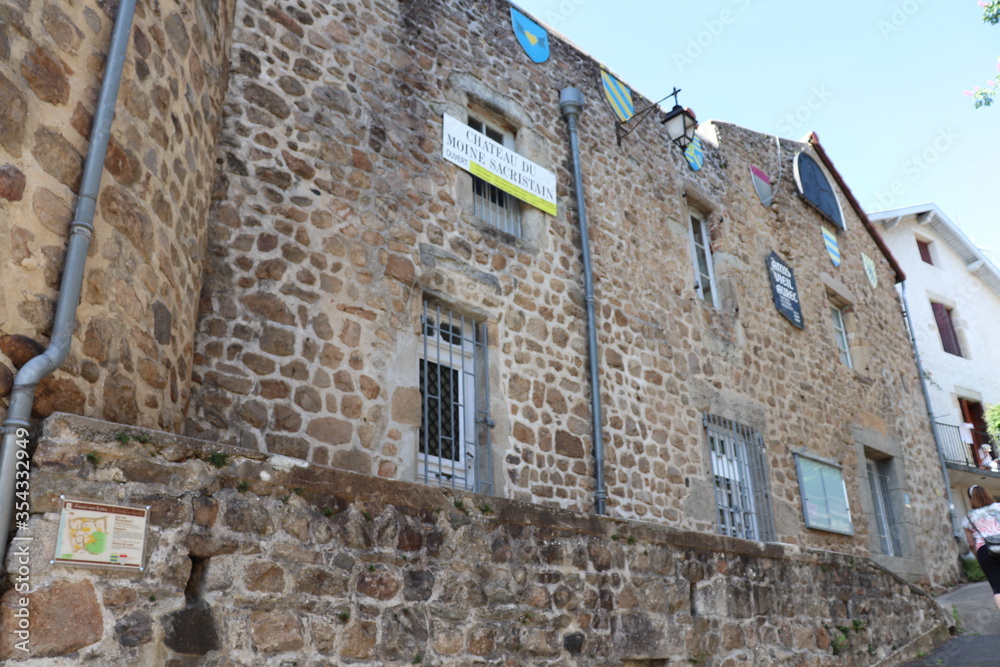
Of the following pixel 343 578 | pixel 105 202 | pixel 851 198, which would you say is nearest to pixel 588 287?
pixel 343 578

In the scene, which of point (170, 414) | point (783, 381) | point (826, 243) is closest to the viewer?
point (170, 414)

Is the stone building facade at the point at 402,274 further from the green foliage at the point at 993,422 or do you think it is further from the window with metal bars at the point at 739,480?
the green foliage at the point at 993,422

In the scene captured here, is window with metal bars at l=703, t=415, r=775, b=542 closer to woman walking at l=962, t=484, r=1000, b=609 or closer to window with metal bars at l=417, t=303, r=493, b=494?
woman walking at l=962, t=484, r=1000, b=609

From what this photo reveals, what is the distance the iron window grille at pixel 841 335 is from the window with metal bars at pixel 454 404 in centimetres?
655

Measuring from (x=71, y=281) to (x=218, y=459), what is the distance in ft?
2.61

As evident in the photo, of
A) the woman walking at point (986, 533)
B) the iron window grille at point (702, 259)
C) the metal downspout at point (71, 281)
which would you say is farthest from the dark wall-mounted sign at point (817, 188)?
the metal downspout at point (71, 281)

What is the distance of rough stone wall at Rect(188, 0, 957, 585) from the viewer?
5012 millimetres

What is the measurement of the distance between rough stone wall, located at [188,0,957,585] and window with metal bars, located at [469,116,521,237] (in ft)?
0.44

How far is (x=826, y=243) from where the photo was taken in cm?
1148

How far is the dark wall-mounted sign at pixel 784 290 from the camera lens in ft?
31.8

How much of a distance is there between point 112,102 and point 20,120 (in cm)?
45

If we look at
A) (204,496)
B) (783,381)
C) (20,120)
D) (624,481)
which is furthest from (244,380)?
(783,381)

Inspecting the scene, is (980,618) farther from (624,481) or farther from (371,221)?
(371,221)

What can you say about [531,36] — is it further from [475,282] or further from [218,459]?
[218,459]
